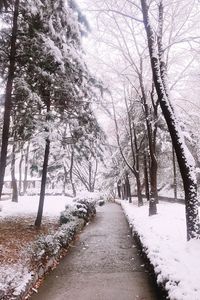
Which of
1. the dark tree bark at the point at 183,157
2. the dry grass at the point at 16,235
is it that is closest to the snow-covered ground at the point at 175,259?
the dark tree bark at the point at 183,157

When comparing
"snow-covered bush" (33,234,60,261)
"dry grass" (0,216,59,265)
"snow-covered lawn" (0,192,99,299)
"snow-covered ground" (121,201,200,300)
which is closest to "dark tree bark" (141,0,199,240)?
"snow-covered ground" (121,201,200,300)

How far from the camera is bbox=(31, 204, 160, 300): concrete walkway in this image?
6.81m

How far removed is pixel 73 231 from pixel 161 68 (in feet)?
23.5

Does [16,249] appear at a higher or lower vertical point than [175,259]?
lower

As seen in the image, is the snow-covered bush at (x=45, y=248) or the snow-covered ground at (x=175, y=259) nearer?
the snow-covered ground at (x=175, y=259)

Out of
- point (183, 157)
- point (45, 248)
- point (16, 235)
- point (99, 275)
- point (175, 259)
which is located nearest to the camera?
point (175, 259)

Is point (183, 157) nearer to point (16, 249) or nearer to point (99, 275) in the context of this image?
point (99, 275)

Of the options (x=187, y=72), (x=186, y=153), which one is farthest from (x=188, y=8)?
(x=186, y=153)

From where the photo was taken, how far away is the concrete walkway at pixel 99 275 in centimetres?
681

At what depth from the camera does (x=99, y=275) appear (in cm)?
821

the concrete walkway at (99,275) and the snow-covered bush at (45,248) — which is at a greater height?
the snow-covered bush at (45,248)

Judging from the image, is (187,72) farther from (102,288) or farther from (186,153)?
(102,288)

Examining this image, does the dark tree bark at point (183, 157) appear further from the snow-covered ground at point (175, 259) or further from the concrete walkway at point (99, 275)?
the concrete walkway at point (99, 275)

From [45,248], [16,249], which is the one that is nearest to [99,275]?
[45,248]
